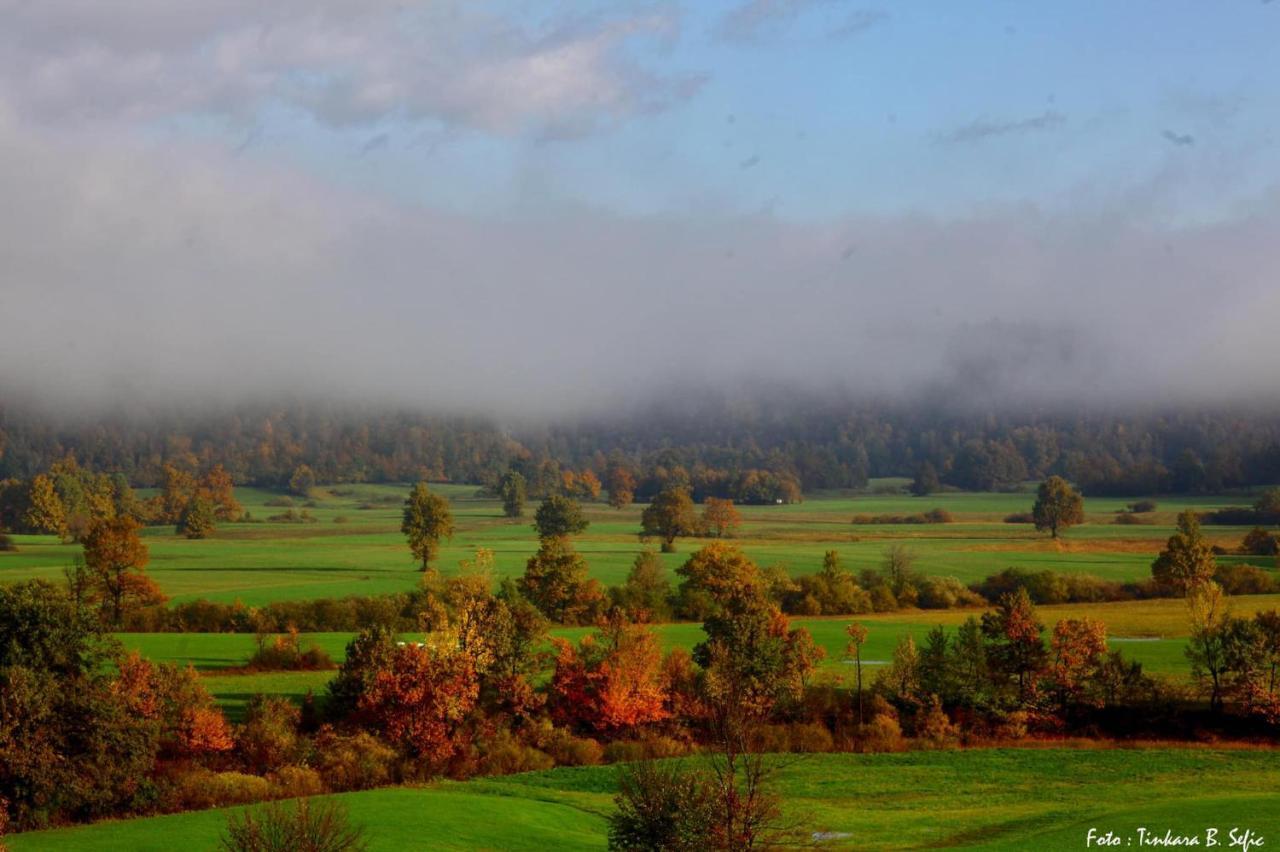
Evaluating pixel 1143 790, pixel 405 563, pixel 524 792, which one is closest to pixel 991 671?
pixel 1143 790

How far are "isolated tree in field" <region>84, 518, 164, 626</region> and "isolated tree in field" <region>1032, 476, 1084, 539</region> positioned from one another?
371 ft

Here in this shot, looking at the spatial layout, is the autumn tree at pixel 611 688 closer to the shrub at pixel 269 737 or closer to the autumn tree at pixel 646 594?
the shrub at pixel 269 737

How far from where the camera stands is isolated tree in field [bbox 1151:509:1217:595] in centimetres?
10562

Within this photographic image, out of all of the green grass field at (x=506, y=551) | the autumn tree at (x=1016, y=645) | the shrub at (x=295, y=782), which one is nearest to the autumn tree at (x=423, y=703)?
the shrub at (x=295, y=782)

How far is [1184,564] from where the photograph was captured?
4168 inches

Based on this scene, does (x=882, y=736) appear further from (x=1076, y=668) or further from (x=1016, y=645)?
(x=1076, y=668)

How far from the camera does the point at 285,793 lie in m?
53.8

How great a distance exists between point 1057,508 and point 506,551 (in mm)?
74237

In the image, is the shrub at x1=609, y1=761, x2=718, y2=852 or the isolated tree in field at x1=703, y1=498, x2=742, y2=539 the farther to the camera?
the isolated tree in field at x1=703, y1=498, x2=742, y2=539

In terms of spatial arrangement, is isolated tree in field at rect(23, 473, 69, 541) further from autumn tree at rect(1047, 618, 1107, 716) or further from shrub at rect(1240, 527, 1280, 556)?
shrub at rect(1240, 527, 1280, 556)

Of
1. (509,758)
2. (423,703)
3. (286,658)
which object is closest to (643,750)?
(509,758)


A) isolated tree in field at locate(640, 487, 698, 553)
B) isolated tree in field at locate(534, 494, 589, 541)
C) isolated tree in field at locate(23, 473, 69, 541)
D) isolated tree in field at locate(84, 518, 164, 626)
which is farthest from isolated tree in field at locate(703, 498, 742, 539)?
isolated tree in field at locate(23, 473, 69, 541)

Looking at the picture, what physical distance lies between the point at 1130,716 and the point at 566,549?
51.1 meters

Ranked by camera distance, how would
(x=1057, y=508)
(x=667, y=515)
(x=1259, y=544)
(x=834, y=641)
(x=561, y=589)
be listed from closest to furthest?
1. (x=834, y=641)
2. (x=561, y=589)
3. (x=1259, y=544)
4. (x=667, y=515)
5. (x=1057, y=508)
